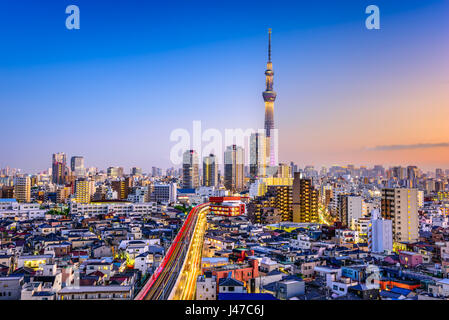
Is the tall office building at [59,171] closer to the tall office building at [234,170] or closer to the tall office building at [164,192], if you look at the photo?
the tall office building at [164,192]

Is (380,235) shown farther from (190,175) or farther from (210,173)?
(190,175)

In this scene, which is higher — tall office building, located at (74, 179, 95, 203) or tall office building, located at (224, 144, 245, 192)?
tall office building, located at (224, 144, 245, 192)

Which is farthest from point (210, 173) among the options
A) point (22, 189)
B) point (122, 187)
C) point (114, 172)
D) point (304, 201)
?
point (304, 201)

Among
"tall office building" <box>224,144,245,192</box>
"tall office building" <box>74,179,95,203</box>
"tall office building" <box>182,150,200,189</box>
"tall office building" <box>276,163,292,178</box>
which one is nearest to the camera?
"tall office building" <box>74,179,95,203</box>

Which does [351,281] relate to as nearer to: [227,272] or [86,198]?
[227,272]

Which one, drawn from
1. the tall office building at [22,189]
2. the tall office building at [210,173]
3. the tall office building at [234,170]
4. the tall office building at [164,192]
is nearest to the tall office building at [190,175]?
Result: the tall office building at [210,173]

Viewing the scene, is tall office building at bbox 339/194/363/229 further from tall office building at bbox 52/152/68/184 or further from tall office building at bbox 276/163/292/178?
tall office building at bbox 52/152/68/184

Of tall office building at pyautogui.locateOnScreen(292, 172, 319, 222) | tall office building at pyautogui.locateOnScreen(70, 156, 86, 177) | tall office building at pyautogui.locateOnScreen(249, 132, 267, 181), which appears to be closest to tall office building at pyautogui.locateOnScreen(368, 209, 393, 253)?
tall office building at pyautogui.locateOnScreen(292, 172, 319, 222)

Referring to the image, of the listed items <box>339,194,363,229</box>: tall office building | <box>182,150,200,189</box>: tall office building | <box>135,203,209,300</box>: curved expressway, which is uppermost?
<box>182,150,200,189</box>: tall office building
